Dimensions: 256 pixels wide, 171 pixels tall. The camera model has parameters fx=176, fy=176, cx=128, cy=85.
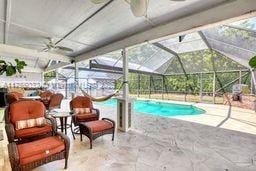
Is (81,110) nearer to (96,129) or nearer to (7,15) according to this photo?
(96,129)

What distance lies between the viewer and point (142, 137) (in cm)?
390

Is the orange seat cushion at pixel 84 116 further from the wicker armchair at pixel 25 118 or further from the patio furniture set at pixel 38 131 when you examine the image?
the wicker armchair at pixel 25 118

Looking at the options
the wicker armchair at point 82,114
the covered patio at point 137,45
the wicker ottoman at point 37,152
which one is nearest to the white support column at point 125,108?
the covered patio at point 137,45

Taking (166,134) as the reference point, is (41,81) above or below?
above

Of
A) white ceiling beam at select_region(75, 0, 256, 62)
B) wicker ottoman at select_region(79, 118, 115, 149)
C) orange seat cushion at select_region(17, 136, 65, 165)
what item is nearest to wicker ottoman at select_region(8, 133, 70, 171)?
orange seat cushion at select_region(17, 136, 65, 165)

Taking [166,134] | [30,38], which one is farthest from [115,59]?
[166,134]

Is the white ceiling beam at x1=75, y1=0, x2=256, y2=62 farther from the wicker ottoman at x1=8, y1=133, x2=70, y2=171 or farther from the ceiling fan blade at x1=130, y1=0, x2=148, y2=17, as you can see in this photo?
the wicker ottoman at x1=8, y1=133, x2=70, y2=171

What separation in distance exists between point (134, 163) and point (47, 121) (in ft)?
5.91

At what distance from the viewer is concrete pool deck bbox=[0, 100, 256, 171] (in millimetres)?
2605

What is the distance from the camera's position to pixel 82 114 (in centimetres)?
407

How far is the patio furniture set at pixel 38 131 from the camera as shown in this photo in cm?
217

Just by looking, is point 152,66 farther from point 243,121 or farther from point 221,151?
point 221,151

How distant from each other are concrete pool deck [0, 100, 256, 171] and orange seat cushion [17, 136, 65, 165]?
0.36m

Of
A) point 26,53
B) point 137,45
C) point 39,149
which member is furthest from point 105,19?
point 26,53
